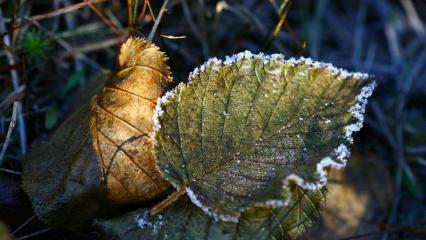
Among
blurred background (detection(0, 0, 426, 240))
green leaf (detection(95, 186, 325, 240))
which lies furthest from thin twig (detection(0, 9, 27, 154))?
green leaf (detection(95, 186, 325, 240))

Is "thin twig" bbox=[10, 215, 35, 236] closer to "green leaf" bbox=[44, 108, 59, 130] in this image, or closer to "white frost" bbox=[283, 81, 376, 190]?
"green leaf" bbox=[44, 108, 59, 130]

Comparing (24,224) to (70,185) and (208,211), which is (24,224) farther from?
(208,211)

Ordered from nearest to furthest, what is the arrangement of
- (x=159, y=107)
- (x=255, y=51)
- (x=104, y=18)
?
(x=159, y=107) → (x=104, y=18) → (x=255, y=51)

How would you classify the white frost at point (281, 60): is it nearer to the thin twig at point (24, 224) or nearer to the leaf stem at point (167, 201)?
the leaf stem at point (167, 201)

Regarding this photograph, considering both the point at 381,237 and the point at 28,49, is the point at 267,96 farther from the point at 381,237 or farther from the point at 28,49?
the point at 28,49

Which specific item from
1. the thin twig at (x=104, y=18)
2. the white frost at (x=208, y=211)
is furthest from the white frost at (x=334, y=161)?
the thin twig at (x=104, y=18)

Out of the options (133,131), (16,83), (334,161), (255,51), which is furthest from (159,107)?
(255,51)

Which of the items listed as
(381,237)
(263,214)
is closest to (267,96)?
(263,214)
